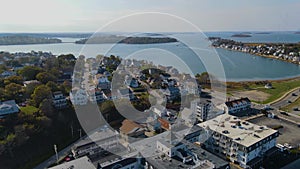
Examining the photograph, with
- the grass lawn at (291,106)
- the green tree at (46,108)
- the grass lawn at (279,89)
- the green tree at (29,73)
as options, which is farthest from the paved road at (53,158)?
the grass lawn at (279,89)

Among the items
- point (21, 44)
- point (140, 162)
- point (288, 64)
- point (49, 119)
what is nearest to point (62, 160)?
point (49, 119)

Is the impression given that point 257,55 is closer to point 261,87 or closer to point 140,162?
point 261,87

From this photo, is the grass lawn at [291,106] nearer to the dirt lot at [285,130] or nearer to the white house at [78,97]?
the dirt lot at [285,130]

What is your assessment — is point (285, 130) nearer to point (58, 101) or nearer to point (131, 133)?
point (131, 133)

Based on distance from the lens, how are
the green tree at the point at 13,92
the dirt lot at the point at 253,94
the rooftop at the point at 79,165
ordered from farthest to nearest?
the dirt lot at the point at 253,94
the green tree at the point at 13,92
the rooftop at the point at 79,165

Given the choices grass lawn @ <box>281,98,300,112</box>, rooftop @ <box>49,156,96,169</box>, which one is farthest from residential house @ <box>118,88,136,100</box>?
grass lawn @ <box>281,98,300,112</box>
